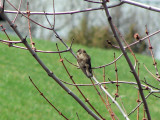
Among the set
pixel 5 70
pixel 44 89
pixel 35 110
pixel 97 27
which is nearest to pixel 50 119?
pixel 35 110

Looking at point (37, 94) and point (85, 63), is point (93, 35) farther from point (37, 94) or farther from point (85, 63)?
point (85, 63)

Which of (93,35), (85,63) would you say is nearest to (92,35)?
(93,35)

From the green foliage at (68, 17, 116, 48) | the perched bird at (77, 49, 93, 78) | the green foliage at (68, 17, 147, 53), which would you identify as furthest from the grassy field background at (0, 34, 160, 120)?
the green foliage at (68, 17, 116, 48)

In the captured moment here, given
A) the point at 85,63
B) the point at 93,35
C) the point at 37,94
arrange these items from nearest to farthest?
the point at 85,63 → the point at 37,94 → the point at 93,35

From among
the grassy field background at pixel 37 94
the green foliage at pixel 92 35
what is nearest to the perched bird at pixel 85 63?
the grassy field background at pixel 37 94

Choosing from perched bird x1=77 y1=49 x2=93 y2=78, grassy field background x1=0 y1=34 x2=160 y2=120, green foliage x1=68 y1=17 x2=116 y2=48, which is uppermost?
perched bird x1=77 y1=49 x2=93 y2=78

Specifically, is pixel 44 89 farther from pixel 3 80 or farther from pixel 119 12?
pixel 119 12

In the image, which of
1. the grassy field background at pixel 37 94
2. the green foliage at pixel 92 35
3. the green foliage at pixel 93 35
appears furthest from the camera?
the green foliage at pixel 92 35

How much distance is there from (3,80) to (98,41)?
17.4 metres

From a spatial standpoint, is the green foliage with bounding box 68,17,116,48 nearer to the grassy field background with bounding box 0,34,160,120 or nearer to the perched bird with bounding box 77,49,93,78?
the grassy field background with bounding box 0,34,160,120

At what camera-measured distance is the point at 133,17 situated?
35156 mm

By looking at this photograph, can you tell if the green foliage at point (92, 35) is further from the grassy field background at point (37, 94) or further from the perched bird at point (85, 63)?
the perched bird at point (85, 63)

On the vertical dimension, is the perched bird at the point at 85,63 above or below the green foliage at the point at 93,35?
above

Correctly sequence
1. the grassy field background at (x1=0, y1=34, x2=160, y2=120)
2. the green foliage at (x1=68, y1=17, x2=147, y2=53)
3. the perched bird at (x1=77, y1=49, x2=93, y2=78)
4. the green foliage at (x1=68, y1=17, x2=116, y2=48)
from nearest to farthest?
the perched bird at (x1=77, y1=49, x2=93, y2=78), the grassy field background at (x1=0, y1=34, x2=160, y2=120), the green foliage at (x1=68, y1=17, x2=147, y2=53), the green foliage at (x1=68, y1=17, x2=116, y2=48)
